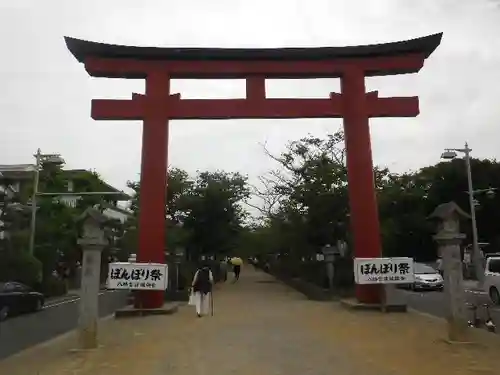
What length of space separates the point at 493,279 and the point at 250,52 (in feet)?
38.1

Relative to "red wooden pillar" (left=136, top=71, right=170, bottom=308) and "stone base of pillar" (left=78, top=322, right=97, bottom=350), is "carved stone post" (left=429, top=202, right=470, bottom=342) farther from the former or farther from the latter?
"red wooden pillar" (left=136, top=71, right=170, bottom=308)

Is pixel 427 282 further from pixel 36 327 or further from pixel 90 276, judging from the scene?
pixel 90 276

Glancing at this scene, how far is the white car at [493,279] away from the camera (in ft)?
60.4

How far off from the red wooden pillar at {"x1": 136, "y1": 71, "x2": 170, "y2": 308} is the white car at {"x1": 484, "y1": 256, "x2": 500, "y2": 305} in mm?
11519

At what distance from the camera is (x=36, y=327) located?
49.2ft

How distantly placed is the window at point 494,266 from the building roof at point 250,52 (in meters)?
7.99

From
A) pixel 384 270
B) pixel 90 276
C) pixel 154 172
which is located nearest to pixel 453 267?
pixel 384 270

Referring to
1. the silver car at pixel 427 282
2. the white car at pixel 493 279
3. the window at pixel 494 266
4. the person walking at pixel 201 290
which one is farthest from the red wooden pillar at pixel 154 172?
the silver car at pixel 427 282

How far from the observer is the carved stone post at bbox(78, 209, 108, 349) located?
9.74m

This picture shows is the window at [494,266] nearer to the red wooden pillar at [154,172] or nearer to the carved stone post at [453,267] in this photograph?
the carved stone post at [453,267]

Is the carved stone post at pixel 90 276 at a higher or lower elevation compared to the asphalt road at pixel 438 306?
higher

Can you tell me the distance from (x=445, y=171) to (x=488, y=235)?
6318 mm

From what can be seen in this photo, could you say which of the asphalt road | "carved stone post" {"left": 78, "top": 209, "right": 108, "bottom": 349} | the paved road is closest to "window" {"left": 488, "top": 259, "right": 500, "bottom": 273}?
the asphalt road

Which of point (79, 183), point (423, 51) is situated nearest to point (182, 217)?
point (79, 183)
